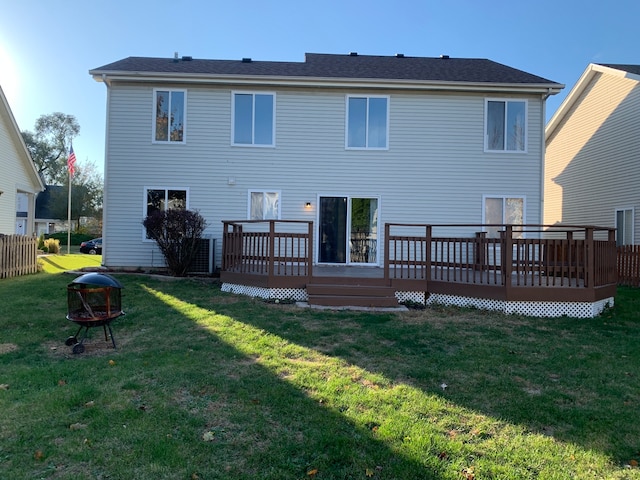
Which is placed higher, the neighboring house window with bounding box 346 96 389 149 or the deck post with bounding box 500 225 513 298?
the neighboring house window with bounding box 346 96 389 149

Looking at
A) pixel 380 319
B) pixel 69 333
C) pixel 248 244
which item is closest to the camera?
pixel 69 333

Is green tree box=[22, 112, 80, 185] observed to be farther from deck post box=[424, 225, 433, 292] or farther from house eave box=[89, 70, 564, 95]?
deck post box=[424, 225, 433, 292]

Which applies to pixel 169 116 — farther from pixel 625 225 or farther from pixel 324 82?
pixel 625 225

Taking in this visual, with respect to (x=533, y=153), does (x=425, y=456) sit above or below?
below

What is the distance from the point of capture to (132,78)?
10.4m

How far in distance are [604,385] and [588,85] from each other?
15.5m

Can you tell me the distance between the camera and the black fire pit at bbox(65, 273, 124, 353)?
4.48 metres

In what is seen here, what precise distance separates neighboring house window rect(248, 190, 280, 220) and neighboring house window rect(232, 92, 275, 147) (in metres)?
1.41

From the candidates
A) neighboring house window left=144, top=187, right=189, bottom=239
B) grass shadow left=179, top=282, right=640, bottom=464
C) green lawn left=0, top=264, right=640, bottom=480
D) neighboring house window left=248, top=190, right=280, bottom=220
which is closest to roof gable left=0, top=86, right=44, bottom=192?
neighboring house window left=144, top=187, right=189, bottom=239

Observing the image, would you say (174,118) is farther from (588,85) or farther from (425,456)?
(588,85)

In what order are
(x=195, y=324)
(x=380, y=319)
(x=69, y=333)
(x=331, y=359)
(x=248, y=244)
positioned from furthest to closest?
(x=248, y=244) < (x=380, y=319) < (x=195, y=324) < (x=69, y=333) < (x=331, y=359)

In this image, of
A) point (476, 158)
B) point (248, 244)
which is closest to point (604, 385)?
point (248, 244)

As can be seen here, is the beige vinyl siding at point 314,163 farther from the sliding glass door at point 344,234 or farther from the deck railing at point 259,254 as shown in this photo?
the deck railing at point 259,254

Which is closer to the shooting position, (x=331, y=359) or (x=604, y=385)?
(x=604, y=385)
